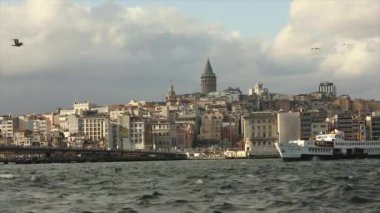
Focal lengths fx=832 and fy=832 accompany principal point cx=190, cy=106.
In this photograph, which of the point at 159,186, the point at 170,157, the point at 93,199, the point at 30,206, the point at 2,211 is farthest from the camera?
the point at 170,157

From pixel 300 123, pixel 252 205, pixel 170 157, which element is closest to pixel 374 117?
pixel 300 123

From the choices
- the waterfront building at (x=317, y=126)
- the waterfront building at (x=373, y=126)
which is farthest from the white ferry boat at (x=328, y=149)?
the waterfront building at (x=373, y=126)

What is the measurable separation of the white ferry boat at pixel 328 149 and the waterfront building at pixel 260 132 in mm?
59832

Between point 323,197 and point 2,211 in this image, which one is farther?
point 323,197

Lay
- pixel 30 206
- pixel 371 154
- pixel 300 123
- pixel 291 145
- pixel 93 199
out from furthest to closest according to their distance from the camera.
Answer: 1. pixel 300 123
2. pixel 371 154
3. pixel 291 145
4. pixel 93 199
5. pixel 30 206

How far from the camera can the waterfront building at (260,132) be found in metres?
190

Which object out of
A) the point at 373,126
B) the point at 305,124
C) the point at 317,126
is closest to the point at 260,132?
the point at 305,124

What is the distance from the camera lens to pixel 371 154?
127 metres

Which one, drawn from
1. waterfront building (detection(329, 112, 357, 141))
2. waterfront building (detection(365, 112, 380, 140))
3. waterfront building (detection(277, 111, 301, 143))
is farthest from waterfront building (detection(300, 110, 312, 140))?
waterfront building (detection(365, 112, 380, 140))

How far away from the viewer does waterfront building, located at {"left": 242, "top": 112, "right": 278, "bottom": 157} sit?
622 feet

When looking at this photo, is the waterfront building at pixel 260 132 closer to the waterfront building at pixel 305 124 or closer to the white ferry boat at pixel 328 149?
the waterfront building at pixel 305 124

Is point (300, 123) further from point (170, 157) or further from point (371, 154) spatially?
point (371, 154)

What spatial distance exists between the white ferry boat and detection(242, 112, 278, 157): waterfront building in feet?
196

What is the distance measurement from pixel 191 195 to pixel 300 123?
502 ft
